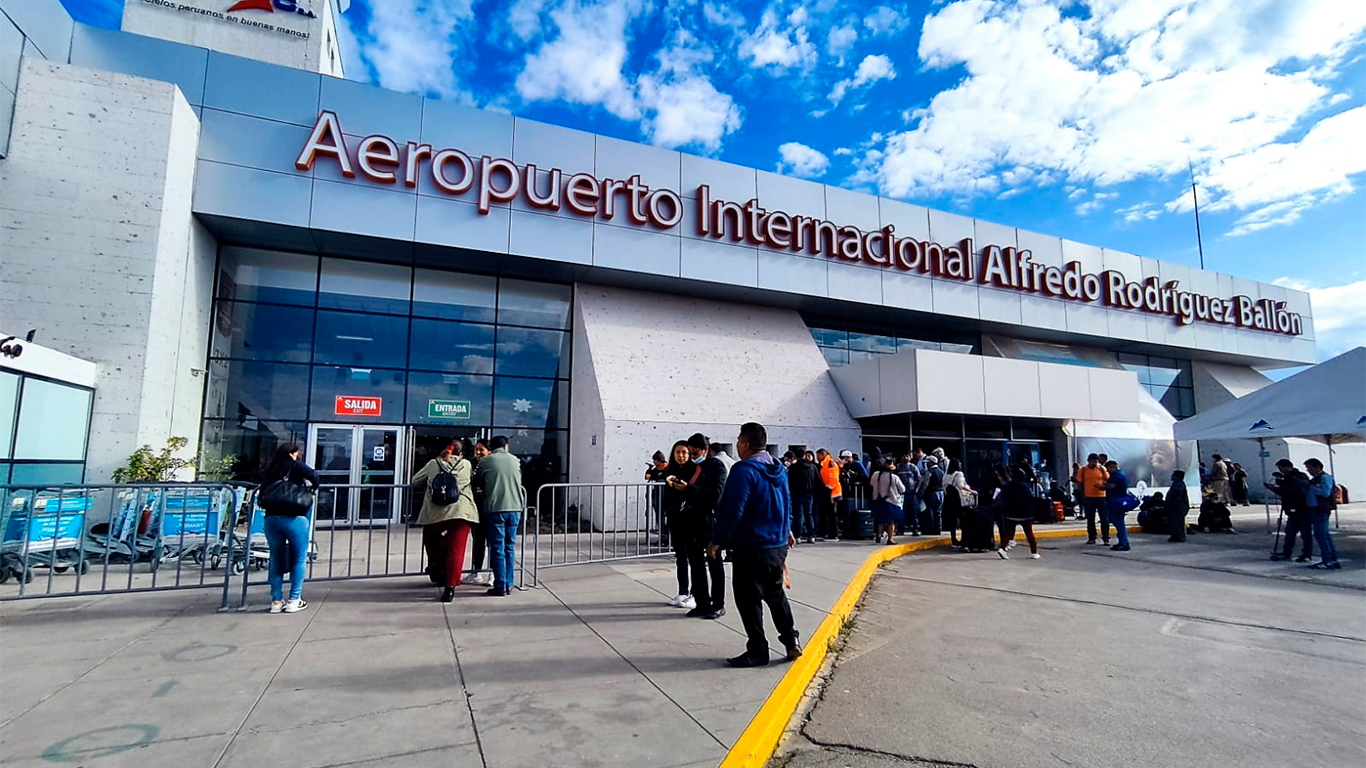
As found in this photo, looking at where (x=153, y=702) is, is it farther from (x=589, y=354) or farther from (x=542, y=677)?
(x=589, y=354)

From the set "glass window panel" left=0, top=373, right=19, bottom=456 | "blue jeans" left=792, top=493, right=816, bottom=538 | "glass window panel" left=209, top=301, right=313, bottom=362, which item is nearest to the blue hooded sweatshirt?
"blue jeans" left=792, top=493, right=816, bottom=538

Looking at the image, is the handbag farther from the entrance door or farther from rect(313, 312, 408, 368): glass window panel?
rect(313, 312, 408, 368): glass window panel

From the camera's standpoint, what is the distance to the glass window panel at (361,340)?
50.9ft

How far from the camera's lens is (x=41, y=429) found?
9781 mm

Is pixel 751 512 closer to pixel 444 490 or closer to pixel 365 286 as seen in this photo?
pixel 444 490

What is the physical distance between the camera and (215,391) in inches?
571

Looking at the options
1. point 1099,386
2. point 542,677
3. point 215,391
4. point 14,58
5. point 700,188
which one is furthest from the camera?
point 1099,386

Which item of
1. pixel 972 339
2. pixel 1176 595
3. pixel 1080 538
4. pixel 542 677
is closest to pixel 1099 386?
pixel 972 339

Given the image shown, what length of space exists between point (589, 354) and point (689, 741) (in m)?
13.2

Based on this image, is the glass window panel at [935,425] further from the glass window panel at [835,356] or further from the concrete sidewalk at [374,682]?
the concrete sidewalk at [374,682]

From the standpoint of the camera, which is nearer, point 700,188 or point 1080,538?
point 1080,538

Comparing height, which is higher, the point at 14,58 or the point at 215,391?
the point at 14,58

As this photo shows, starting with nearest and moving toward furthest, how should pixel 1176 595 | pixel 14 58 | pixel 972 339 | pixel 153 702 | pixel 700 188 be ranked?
1. pixel 153 702
2. pixel 1176 595
3. pixel 14 58
4. pixel 700 188
5. pixel 972 339

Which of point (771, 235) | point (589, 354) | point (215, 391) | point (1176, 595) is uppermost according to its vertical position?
point (771, 235)
